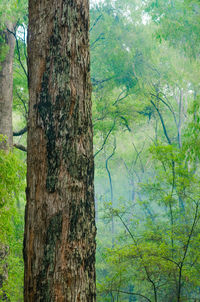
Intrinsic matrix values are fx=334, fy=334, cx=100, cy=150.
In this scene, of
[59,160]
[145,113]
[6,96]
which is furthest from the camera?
[145,113]

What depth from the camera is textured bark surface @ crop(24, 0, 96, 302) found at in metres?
2.08

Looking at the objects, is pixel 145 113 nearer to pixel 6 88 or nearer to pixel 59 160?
pixel 6 88

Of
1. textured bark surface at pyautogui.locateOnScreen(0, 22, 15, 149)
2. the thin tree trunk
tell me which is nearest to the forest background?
the thin tree trunk

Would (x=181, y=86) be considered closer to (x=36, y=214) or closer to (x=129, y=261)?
(x=129, y=261)

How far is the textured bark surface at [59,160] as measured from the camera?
2078 mm

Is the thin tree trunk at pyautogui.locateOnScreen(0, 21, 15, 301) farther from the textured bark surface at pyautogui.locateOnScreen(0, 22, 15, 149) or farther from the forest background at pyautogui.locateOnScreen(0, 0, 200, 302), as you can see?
the forest background at pyautogui.locateOnScreen(0, 0, 200, 302)

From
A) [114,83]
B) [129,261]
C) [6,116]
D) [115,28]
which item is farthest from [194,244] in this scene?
[115,28]

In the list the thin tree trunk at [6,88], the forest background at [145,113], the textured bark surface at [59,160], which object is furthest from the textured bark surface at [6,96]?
the textured bark surface at [59,160]

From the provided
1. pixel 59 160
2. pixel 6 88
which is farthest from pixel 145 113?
pixel 59 160

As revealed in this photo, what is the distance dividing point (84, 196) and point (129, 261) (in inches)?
247

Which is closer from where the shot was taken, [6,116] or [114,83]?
[6,116]

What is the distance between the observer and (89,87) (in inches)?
97.4

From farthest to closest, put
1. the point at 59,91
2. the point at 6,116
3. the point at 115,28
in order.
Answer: the point at 115,28, the point at 6,116, the point at 59,91

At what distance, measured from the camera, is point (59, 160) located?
7.22ft
